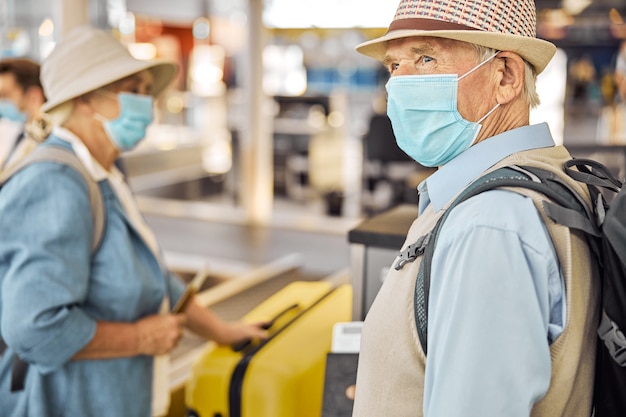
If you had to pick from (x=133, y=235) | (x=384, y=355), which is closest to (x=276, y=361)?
(x=133, y=235)

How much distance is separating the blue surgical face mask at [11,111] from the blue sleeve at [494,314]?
348cm

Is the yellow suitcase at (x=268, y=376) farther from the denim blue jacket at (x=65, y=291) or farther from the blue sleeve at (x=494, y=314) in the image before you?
the blue sleeve at (x=494, y=314)

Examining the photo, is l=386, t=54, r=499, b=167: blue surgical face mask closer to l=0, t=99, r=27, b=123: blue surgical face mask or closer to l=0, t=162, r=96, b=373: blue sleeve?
l=0, t=162, r=96, b=373: blue sleeve

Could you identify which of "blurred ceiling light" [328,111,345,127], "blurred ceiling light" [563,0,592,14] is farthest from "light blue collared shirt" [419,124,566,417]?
"blurred ceiling light" [563,0,592,14]

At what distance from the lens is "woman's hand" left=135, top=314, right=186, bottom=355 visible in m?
1.87

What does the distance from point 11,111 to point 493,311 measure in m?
3.62

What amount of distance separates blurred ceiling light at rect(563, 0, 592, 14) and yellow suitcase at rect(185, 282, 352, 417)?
1090 centimetres

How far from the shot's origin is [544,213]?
37.0 inches

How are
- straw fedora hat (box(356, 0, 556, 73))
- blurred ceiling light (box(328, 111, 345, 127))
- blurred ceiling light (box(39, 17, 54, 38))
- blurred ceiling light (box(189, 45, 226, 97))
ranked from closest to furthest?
straw fedora hat (box(356, 0, 556, 73)) < blurred ceiling light (box(39, 17, 54, 38)) < blurred ceiling light (box(328, 111, 345, 127)) < blurred ceiling light (box(189, 45, 226, 97))

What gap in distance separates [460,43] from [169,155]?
10.00 metres

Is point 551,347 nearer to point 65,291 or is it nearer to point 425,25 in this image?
point 425,25

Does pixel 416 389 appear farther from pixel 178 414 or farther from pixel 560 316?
pixel 178 414

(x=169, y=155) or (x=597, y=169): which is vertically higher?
(x=597, y=169)

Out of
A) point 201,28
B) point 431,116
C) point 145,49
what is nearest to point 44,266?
point 431,116
